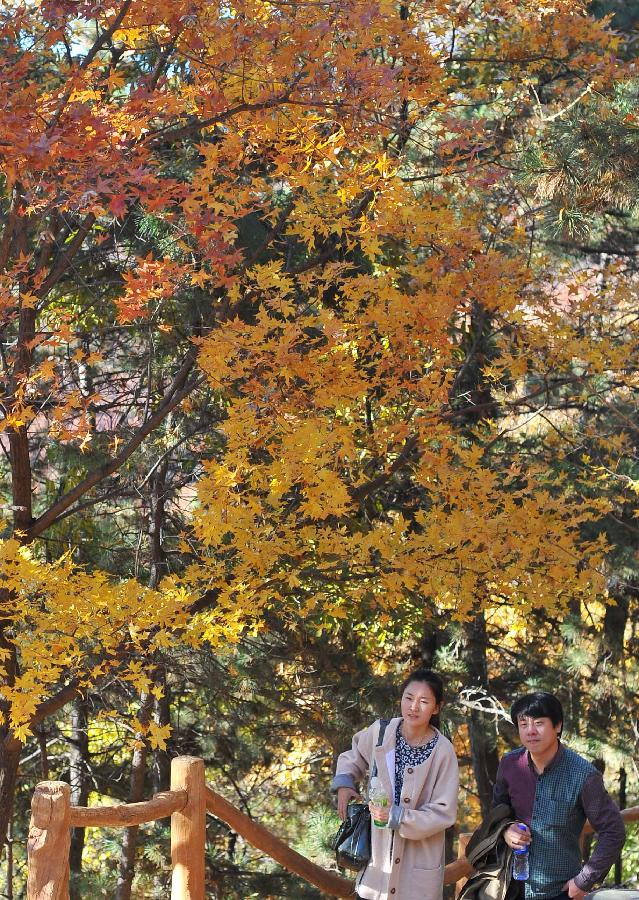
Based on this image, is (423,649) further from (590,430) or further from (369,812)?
(369,812)

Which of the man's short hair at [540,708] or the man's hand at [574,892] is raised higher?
the man's short hair at [540,708]

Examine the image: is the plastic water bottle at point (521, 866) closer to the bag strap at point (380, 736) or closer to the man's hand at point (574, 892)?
the man's hand at point (574, 892)

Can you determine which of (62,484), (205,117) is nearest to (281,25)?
(205,117)

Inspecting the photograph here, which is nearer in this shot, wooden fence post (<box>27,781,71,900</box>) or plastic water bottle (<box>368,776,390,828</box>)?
wooden fence post (<box>27,781,71,900</box>)

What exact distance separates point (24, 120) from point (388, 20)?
1.88 meters

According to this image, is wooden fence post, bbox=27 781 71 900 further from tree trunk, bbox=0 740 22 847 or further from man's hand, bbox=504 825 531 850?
tree trunk, bbox=0 740 22 847

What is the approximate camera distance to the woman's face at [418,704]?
3.12 meters

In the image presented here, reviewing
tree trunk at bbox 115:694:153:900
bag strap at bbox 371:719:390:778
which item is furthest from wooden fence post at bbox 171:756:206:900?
tree trunk at bbox 115:694:153:900

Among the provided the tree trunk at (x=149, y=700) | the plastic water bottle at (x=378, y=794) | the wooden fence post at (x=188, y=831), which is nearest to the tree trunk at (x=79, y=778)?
the tree trunk at (x=149, y=700)

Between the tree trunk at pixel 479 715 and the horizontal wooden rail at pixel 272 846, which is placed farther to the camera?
the tree trunk at pixel 479 715

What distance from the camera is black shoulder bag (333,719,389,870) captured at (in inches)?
122

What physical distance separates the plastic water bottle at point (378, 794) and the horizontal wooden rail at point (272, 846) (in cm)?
54

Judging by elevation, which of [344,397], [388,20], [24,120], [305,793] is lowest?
[305,793]

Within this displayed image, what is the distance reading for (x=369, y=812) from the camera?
3135 millimetres
